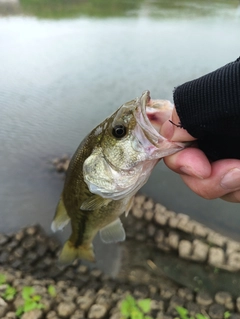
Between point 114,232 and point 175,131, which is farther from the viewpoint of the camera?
point 114,232

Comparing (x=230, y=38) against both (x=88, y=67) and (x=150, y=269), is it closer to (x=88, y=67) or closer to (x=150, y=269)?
(x=88, y=67)

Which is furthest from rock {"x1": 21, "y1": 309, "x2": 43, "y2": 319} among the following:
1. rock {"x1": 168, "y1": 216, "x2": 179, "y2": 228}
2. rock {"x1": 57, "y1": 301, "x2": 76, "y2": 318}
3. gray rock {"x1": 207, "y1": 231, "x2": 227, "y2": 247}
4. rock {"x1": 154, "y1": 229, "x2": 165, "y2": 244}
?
gray rock {"x1": 207, "y1": 231, "x2": 227, "y2": 247}

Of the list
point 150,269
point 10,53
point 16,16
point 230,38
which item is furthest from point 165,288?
point 16,16

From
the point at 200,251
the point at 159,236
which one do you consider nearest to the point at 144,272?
the point at 159,236

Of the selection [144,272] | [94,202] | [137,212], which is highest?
[94,202]

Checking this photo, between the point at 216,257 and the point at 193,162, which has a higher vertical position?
the point at 193,162

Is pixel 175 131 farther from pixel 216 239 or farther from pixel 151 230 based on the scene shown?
pixel 151 230

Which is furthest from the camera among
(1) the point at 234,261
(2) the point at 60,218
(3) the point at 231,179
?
(1) the point at 234,261
